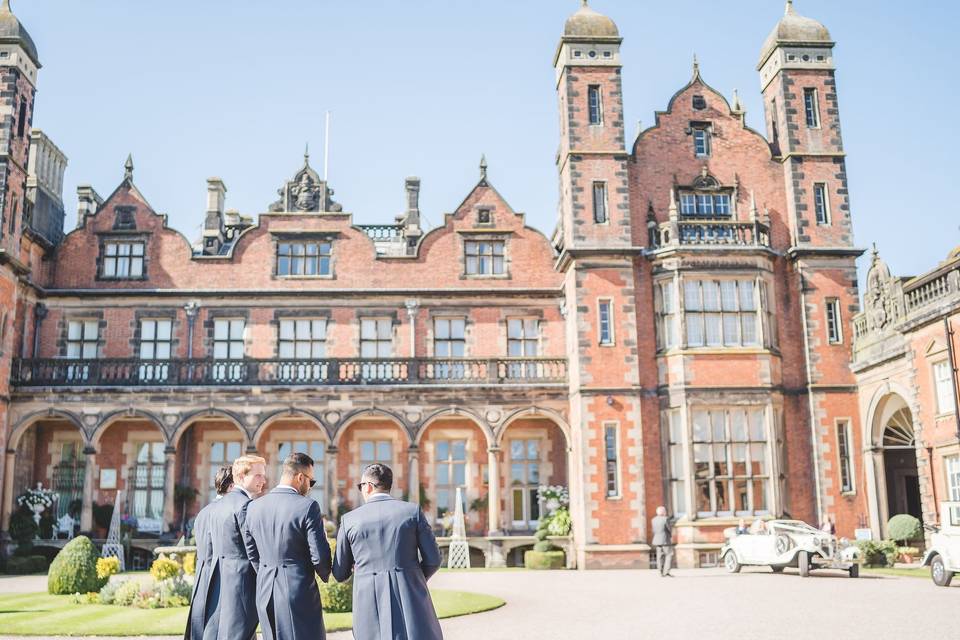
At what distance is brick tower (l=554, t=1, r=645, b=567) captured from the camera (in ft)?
78.5

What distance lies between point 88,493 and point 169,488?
2.24 meters

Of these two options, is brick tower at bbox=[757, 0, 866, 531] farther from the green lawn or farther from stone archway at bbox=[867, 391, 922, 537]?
the green lawn

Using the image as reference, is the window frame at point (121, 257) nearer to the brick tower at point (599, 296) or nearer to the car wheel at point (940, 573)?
the brick tower at point (599, 296)

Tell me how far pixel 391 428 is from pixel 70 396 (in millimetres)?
9144

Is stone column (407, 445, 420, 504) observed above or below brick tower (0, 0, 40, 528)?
A: below

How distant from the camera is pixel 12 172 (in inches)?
1038

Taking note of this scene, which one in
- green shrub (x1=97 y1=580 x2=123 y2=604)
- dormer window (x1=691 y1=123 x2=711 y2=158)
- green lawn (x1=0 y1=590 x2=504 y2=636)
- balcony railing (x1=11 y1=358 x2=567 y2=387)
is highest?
dormer window (x1=691 y1=123 x2=711 y2=158)

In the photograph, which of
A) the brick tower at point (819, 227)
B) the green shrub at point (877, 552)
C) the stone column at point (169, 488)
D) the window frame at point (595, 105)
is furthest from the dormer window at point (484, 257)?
the green shrub at point (877, 552)

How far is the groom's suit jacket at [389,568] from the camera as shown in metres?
6.61

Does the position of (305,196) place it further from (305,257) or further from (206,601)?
(206,601)

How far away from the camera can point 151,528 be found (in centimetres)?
2702

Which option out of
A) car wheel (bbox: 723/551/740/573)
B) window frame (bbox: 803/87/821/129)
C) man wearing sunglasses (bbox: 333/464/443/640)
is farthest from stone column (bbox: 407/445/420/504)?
man wearing sunglasses (bbox: 333/464/443/640)

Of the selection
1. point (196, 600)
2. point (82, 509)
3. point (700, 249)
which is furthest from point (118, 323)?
point (196, 600)

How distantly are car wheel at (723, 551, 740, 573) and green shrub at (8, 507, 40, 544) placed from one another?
18.1 metres
